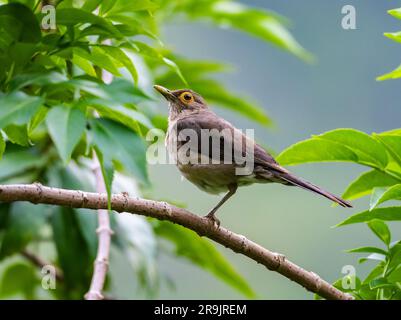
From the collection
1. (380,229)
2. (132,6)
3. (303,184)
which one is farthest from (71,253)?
(380,229)

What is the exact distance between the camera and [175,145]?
4770mm

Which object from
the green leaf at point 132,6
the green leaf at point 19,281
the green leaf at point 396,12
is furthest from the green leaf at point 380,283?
the green leaf at point 19,281

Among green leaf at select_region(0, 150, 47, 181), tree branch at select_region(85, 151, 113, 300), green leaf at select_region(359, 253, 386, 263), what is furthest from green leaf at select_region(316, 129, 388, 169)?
green leaf at select_region(0, 150, 47, 181)

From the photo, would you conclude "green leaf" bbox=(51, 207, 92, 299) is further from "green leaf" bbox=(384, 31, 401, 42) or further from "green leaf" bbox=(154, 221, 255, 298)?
"green leaf" bbox=(384, 31, 401, 42)

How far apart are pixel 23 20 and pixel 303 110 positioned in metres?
22.3

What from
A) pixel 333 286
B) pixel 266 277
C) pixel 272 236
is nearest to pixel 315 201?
pixel 266 277

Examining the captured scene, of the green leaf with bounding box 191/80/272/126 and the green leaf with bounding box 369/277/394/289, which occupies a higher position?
the green leaf with bounding box 191/80/272/126

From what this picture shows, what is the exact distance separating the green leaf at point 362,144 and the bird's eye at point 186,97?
2547 millimetres

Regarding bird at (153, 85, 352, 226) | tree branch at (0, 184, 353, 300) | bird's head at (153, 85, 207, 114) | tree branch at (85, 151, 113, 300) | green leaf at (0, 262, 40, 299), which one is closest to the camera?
tree branch at (0, 184, 353, 300)

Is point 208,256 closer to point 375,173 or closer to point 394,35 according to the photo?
point 375,173

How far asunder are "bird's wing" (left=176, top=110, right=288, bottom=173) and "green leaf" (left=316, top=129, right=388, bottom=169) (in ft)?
4.66

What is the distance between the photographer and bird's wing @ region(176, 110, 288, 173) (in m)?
4.53
